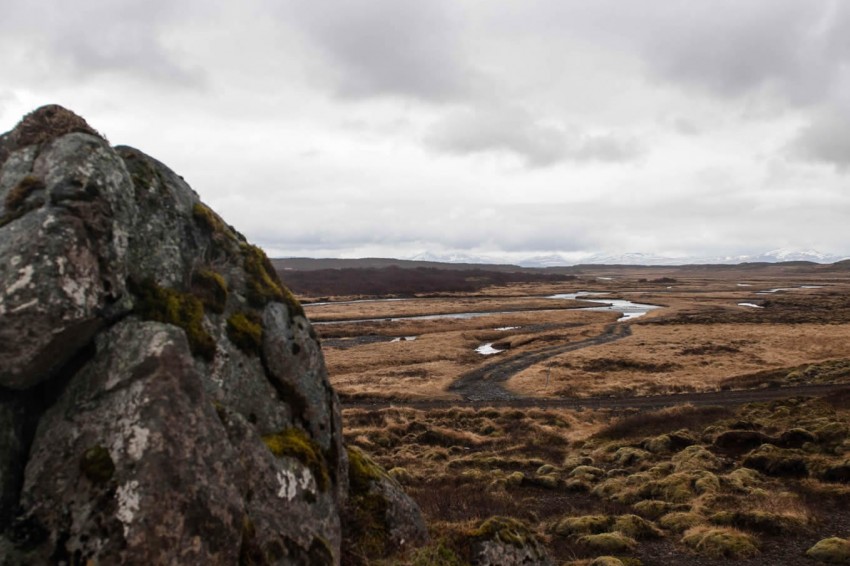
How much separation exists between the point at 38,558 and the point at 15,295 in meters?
3.56

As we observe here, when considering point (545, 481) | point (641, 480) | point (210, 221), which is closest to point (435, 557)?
point (210, 221)

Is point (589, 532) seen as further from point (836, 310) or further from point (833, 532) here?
point (836, 310)

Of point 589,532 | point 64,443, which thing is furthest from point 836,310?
point 64,443

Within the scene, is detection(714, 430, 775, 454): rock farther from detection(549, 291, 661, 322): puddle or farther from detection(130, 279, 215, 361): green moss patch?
detection(549, 291, 661, 322): puddle

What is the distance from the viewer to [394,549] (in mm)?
11734

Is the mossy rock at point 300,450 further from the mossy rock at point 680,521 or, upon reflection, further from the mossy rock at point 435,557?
the mossy rock at point 680,521

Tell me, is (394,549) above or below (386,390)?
above

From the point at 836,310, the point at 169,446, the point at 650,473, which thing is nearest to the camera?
the point at 169,446

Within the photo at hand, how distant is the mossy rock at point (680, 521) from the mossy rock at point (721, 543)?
86 cm

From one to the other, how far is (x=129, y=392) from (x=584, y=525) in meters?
15.7

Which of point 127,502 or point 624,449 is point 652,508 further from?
point 127,502

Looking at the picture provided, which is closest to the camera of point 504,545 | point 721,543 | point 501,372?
point 504,545

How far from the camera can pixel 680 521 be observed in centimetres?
1838

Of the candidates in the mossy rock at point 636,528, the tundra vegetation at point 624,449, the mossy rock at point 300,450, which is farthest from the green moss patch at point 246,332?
the mossy rock at point 636,528
